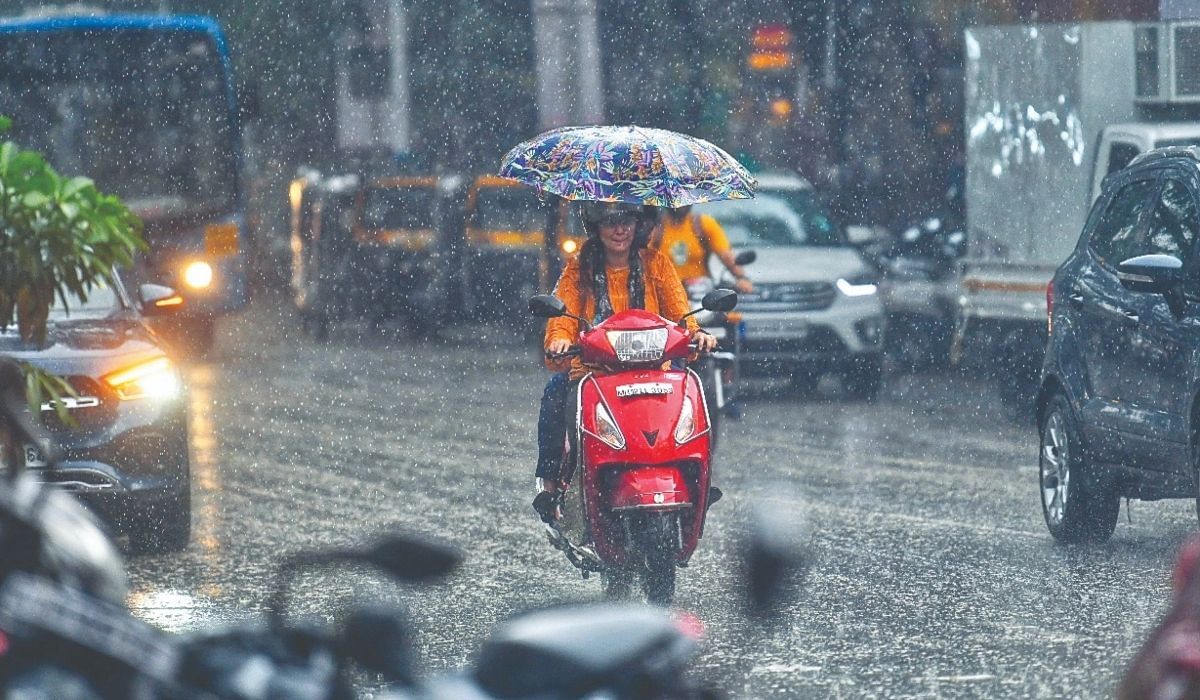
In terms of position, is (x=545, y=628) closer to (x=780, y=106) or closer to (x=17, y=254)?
(x=17, y=254)

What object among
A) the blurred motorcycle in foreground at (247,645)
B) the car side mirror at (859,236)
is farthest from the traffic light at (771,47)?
the blurred motorcycle in foreground at (247,645)

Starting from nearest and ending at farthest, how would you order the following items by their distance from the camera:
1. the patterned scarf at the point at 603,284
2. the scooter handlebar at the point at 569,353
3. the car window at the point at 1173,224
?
1. the scooter handlebar at the point at 569,353
2. the patterned scarf at the point at 603,284
3. the car window at the point at 1173,224

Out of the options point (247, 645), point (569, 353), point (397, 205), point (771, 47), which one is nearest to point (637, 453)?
point (569, 353)

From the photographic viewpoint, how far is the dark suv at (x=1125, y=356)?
9133 mm

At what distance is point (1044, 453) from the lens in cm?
1063

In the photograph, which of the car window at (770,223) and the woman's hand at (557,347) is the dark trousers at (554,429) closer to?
the woman's hand at (557,347)

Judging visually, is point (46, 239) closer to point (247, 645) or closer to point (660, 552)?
point (660, 552)

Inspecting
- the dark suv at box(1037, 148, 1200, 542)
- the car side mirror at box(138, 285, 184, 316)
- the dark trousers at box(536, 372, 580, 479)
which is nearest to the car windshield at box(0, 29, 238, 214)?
the car side mirror at box(138, 285, 184, 316)

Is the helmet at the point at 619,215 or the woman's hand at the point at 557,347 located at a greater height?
the helmet at the point at 619,215

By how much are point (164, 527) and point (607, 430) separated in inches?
109

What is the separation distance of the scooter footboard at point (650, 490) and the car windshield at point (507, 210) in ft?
55.1

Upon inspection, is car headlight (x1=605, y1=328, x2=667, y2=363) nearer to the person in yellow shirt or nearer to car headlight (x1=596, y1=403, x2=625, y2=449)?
car headlight (x1=596, y1=403, x2=625, y2=449)

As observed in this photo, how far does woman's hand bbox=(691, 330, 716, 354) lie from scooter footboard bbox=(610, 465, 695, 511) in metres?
0.60

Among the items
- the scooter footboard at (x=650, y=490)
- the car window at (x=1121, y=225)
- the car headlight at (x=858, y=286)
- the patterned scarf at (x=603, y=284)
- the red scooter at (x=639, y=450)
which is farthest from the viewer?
the car headlight at (x=858, y=286)
